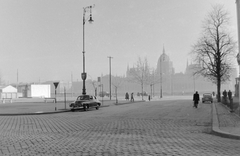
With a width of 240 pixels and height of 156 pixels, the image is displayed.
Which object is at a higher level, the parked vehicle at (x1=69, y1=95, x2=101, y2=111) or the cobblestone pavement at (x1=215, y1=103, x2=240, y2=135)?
the parked vehicle at (x1=69, y1=95, x2=101, y2=111)

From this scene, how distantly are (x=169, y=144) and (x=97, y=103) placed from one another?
19440mm

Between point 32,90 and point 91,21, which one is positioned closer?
point 91,21

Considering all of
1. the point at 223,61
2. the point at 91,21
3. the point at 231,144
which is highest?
the point at 91,21

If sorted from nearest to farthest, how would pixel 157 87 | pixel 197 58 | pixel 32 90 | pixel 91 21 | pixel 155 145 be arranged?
1. pixel 155 145
2. pixel 91 21
3. pixel 197 58
4. pixel 32 90
5. pixel 157 87

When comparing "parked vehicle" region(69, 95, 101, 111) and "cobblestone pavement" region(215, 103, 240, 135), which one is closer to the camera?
"cobblestone pavement" region(215, 103, 240, 135)

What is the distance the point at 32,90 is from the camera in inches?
2744

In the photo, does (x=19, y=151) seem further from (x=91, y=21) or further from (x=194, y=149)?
(x=91, y=21)

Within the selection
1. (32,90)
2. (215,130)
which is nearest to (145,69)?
(32,90)

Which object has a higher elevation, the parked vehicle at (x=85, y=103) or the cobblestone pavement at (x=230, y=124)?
Result: the parked vehicle at (x=85, y=103)

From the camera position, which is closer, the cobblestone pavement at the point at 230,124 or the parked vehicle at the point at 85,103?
the cobblestone pavement at the point at 230,124

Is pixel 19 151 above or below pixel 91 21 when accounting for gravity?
below

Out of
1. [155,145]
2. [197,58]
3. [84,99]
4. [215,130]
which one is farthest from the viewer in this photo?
[197,58]

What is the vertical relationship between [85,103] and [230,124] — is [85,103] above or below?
above

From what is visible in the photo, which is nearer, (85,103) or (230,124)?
(230,124)
